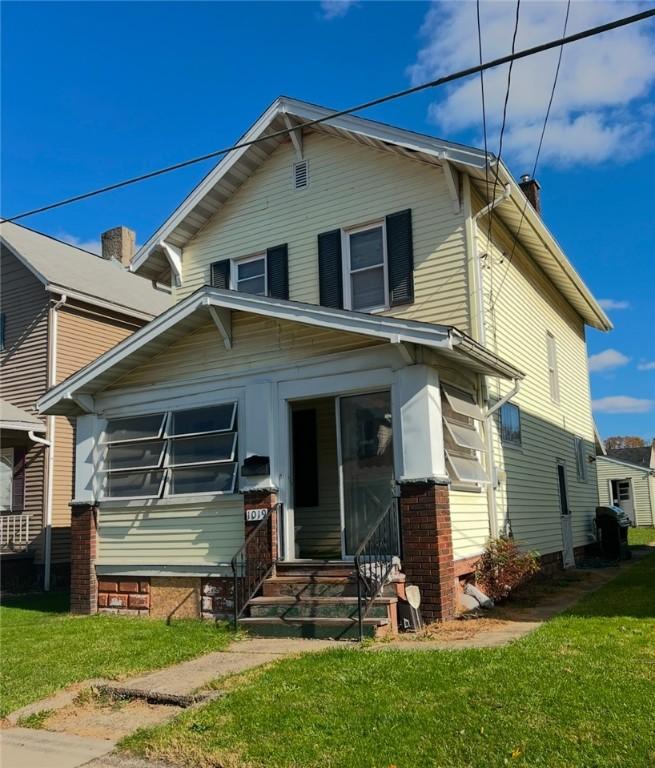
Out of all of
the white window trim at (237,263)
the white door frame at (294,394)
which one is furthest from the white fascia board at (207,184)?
the white door frame at (294,394)

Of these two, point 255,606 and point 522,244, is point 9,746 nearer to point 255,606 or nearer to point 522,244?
point 255,606

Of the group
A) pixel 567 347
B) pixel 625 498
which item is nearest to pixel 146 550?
pixel 567 347

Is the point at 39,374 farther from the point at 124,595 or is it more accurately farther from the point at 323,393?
the point at 323,393

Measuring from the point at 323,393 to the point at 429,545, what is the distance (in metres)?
2.45

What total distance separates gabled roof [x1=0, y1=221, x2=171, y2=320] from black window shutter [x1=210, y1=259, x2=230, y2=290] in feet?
15.3

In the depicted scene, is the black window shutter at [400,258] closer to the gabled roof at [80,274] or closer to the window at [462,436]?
the window at [462,436]

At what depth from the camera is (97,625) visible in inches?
376

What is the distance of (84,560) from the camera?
35.8ft

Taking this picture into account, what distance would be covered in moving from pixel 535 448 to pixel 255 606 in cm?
667

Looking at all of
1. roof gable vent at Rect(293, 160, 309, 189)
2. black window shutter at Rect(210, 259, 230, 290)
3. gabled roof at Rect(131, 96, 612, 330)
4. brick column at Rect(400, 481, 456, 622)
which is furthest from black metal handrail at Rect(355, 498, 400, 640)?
roof gable vent at Rect(293, 160, 309, 189)

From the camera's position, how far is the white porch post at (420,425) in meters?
8.41

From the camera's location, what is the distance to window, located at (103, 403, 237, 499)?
398 inches

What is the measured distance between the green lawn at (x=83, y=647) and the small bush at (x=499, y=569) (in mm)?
3552

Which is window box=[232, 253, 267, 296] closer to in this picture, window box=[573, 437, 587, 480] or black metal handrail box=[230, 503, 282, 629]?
black metal handrail box=[230, 503, 282, 629]
